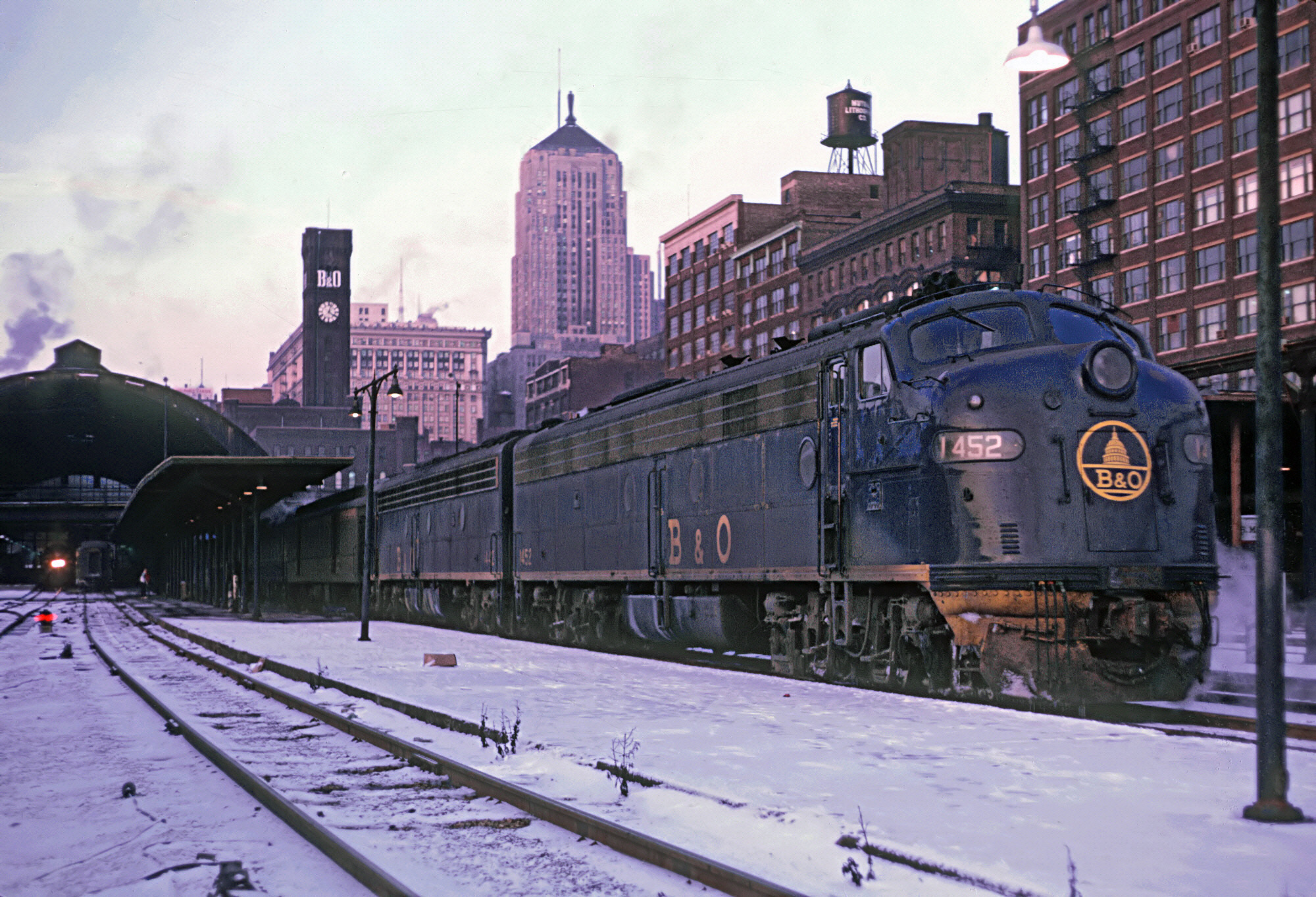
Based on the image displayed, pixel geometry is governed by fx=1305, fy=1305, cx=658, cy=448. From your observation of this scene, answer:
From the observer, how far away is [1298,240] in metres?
61.0

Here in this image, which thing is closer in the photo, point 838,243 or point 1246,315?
point 1246,315

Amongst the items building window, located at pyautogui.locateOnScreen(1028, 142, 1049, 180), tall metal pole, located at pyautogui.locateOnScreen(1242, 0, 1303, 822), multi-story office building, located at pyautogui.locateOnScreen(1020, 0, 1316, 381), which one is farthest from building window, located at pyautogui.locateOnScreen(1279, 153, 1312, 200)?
tall metal pole, located at pyautogui.locateOnScreen(1242, 0, 1303, 822)

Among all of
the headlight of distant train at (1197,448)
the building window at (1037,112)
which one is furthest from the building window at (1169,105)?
the headlight of distant train at (1197,448)

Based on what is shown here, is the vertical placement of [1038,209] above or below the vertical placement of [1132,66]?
below

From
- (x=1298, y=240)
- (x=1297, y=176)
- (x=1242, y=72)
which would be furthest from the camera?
(x=1242, y=72)

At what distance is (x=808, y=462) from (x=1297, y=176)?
53607 mm

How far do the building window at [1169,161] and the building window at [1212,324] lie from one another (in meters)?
7.76

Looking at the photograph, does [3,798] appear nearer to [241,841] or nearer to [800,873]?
[241,841]

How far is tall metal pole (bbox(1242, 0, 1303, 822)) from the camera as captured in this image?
30.0ft

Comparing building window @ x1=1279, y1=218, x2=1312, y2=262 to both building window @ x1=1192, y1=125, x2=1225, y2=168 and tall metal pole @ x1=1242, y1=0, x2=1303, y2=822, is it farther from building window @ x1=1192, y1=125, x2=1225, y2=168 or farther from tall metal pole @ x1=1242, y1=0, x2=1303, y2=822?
tall metal pole @ x1=1242, y1=0, x2=1303, y2=822

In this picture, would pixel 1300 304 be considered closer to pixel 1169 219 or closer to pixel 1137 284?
pixel 1169 219

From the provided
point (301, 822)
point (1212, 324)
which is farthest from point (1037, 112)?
point (301, 822)

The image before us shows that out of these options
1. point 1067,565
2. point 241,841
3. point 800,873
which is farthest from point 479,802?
point 1067,565

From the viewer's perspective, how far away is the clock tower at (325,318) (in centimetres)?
18188
